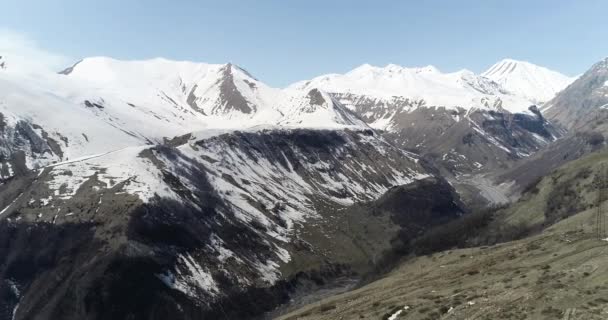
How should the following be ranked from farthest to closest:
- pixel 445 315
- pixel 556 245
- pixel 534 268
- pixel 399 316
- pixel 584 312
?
pixel 556 245 < pixel 534 268 < pixel 399 316 < pixel 445 315 < pixel 584 312

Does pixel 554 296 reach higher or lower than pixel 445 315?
higher

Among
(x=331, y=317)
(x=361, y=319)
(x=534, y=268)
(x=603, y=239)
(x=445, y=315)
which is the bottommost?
(x=331, y=317)

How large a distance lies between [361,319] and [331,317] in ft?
75.8

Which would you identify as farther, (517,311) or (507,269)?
(507,269)

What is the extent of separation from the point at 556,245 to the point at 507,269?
769 inches

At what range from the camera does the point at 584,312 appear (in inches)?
2498

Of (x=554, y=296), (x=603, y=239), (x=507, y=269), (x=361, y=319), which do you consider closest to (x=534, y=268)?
(x=507, y=269)

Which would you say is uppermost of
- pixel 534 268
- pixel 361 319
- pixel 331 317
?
pixel 534 268

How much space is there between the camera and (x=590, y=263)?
82562 millimetres

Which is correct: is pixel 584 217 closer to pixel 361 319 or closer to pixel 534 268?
pixel 534 268

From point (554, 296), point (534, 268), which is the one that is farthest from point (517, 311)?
point (534, 268)

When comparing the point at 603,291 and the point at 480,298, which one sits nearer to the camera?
the point at 603,291

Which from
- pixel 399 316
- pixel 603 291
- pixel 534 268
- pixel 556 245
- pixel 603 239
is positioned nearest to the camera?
pixel 603 291

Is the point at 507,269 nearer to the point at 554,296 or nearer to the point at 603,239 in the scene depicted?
the point at 603,239
